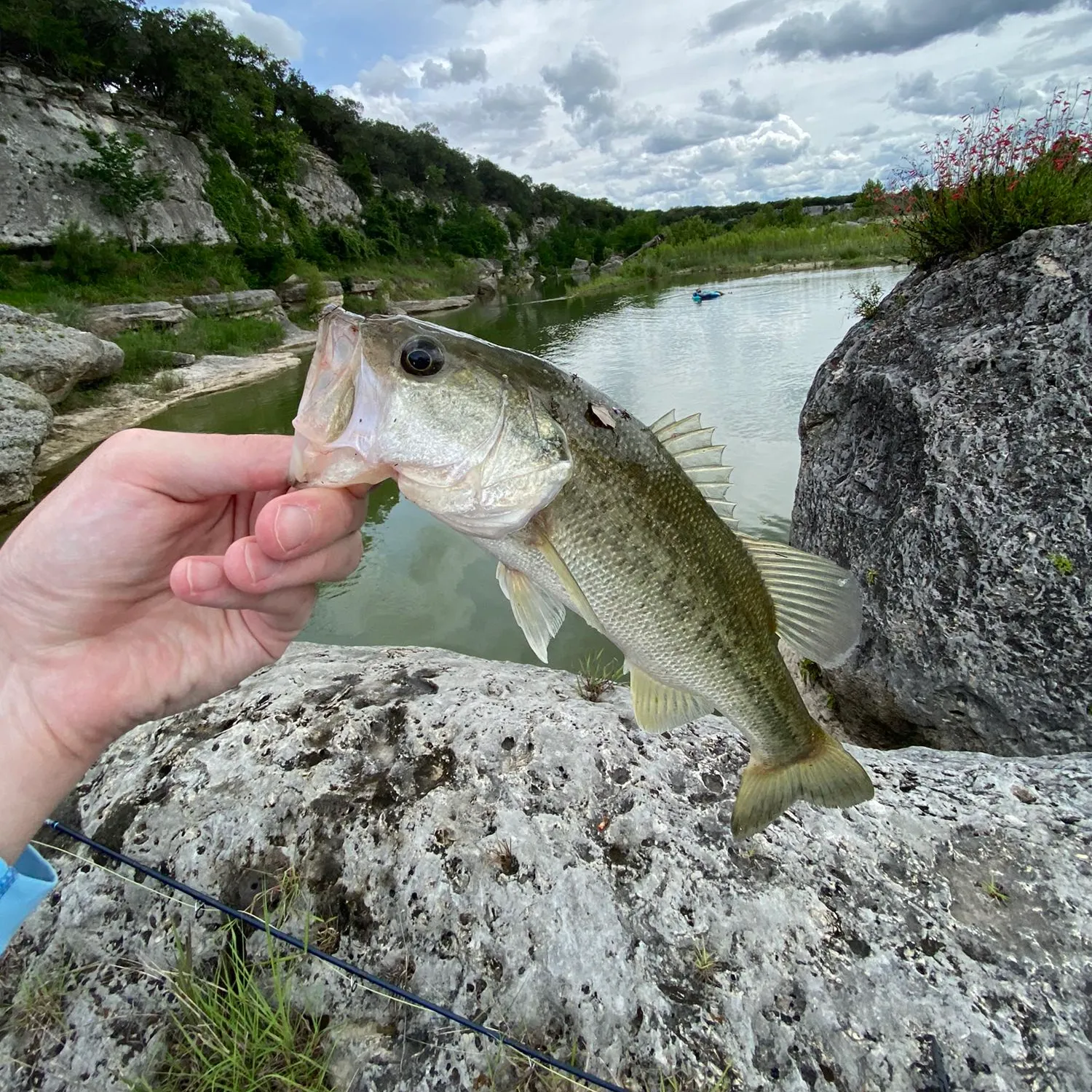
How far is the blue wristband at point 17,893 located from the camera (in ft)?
4.99

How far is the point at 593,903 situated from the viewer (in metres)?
1.95

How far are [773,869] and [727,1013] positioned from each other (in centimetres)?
47

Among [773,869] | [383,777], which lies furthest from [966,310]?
[383,777]

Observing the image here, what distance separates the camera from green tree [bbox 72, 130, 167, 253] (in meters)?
25.1

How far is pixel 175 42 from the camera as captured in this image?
31672mm

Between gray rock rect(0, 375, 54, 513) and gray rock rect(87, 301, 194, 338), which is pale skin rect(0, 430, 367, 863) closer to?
gray rock rect(0, 375, 54, 513)

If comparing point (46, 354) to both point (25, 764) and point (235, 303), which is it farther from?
point (235, 303)

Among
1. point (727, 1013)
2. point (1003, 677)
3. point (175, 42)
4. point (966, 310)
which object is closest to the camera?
point (727, 1013)

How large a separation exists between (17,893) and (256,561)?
1.07 m

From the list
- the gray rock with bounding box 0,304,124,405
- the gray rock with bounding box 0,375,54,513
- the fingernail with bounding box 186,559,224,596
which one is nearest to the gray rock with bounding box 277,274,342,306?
the gray rock with bounding box 0,304,124,405

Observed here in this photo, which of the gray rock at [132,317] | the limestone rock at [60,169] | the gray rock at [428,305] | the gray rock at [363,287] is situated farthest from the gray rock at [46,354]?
the gray rock at [363,287]

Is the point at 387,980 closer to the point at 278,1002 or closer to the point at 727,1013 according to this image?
the point at 278,1002

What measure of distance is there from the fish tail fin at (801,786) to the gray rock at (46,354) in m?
14.0

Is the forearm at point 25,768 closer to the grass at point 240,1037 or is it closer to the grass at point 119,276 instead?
the grass at point 240,1037
